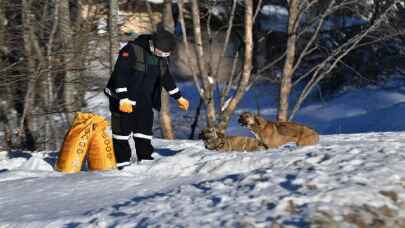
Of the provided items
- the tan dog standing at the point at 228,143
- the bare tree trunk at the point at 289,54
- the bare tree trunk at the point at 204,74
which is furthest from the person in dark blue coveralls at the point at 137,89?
the bare tree trunk at the point at 289,54

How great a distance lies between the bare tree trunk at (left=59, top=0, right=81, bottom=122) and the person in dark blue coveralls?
4373mm

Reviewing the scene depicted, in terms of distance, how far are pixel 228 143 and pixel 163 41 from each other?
5.82 ft

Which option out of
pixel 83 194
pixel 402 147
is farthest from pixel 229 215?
pixel 402 147

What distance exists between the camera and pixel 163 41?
8930mm

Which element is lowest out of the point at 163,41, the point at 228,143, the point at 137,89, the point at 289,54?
the point at 228,143

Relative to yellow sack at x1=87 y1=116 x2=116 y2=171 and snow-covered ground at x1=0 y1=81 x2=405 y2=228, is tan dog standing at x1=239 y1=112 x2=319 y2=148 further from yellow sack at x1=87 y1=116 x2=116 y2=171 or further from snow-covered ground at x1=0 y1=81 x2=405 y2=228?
yellow sack at x1=87 y1=116 x2=116 y2=171

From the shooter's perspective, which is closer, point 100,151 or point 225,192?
point 225,192

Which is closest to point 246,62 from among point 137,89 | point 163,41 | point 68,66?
point 68,66

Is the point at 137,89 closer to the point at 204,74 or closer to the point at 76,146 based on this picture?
the point at 76,146

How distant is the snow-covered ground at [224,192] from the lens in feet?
18.7

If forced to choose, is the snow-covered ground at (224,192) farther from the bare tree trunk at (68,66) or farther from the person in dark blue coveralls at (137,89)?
the bare tree trunk at (68,66)

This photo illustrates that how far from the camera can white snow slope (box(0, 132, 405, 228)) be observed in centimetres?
570

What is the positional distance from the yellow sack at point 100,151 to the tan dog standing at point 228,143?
130 centimetres

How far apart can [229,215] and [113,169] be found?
343cm
